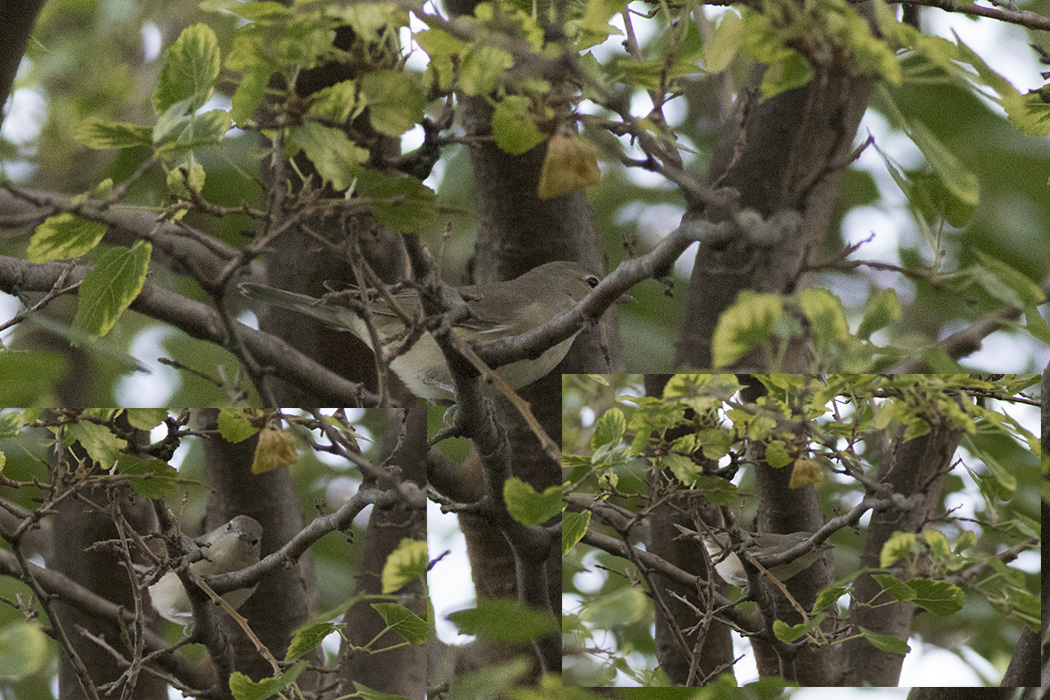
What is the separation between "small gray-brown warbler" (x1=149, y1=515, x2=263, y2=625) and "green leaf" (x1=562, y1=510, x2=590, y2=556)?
502 millimetres

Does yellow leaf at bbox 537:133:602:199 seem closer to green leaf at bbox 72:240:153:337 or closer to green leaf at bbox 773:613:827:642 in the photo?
green leaf at bbox 72:240:153:337

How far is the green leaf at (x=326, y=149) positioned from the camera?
84 cm

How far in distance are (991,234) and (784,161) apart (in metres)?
0.63

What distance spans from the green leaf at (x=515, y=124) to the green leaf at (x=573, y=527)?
599 mm

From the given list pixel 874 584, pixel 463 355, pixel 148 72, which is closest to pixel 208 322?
pixel 463 355

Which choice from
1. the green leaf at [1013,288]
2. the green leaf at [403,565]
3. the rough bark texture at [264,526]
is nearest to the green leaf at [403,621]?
the green leaf at [403,565]

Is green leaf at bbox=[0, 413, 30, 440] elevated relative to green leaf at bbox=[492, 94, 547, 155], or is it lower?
lower

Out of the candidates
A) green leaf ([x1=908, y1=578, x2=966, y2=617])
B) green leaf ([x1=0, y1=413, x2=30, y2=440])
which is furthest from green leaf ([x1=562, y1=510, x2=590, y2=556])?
green leaf ([x1=0, y1=413, x2=30, y2=440])

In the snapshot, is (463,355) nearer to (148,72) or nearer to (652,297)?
(652,297)

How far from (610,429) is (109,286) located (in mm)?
653

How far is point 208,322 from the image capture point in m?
1.62

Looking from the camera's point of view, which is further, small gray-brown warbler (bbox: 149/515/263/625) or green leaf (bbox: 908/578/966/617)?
small gray-brown warbler (bbox: 149/515/263/625)

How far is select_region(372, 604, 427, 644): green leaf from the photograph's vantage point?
1.35 metres

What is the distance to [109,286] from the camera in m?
1.03
